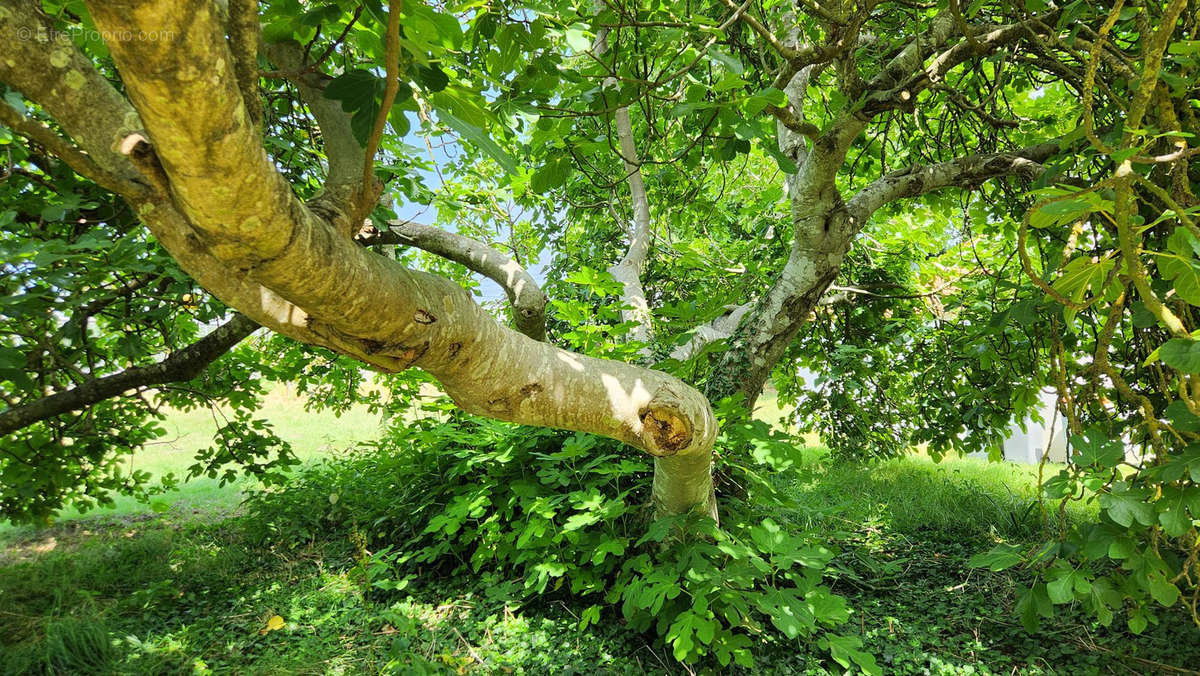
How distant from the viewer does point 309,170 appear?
3.07 m

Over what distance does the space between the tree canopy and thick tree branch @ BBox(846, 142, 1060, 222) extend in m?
0.02

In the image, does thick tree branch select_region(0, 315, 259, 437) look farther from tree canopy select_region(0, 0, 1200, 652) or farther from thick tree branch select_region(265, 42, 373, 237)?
thick tree branch select_region(265, 42, 373, 237)

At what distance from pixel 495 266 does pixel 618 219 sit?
2255 millimetres

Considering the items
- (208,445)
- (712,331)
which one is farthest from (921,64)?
(208,445)

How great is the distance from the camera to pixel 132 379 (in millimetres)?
3002

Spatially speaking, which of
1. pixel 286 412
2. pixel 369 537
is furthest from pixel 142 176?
pixel 286 412

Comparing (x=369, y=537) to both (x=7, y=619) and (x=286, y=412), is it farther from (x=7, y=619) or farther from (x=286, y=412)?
(x=286, y=412)

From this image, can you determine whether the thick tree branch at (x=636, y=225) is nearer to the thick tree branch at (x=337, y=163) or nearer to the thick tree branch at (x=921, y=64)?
the thick tree branch at (x=921, y=64)

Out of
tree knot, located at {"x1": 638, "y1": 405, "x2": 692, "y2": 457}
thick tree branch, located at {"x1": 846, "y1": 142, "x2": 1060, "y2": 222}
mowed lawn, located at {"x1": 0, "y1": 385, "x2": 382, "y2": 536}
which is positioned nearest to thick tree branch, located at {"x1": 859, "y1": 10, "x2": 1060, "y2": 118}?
thick tree branch, located at {"x1": 846, "y1": 142, "x2": 1060, "y2": 222}

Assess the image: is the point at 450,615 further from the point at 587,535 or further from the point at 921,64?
the point at 921,64

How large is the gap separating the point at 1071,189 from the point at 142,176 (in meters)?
1.93

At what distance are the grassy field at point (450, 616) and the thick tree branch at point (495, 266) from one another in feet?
5.21

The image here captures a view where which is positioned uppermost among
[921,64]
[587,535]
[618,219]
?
[618,219]

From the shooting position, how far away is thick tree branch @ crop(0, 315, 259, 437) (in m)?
2.76
